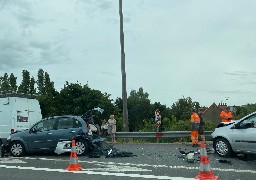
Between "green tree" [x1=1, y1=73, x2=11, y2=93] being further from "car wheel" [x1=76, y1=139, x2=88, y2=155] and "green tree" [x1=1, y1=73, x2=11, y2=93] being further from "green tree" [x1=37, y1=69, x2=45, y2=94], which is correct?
"car wheel" [x1=76, y1=139, x2=88, y2=155]

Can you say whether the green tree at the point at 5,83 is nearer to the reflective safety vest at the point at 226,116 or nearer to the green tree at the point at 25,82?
the green tree at the point at 25,82

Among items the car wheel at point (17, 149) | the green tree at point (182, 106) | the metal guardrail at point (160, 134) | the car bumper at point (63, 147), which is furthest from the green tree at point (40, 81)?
the car bumper at point (63, 147)

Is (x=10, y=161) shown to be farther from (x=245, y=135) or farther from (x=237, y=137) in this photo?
(x=245, y=135)

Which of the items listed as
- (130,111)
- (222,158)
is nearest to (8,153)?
(222,158)

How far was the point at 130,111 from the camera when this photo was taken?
8881 cm

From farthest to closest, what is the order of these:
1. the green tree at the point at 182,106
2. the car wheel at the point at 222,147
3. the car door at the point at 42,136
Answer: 1. the green tree at the point at 182,106
2. the car door at the point at 42,136
3. the car wheel at the point at 222,147

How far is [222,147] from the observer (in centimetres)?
1263

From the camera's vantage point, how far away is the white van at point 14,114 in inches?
638

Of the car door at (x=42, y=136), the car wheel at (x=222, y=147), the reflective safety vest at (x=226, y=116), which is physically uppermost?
the reflective safety vest at (x=226, y=116)

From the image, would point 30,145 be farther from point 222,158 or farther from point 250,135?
point 250,135

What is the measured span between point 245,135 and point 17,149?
26.5 ft

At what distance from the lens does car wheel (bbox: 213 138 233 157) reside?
12.5 m

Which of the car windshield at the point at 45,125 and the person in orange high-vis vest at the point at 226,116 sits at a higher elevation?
the person in orange high-vis vest at the point at 226,116

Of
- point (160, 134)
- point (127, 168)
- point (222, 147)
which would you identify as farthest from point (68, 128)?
point (160, 134)
